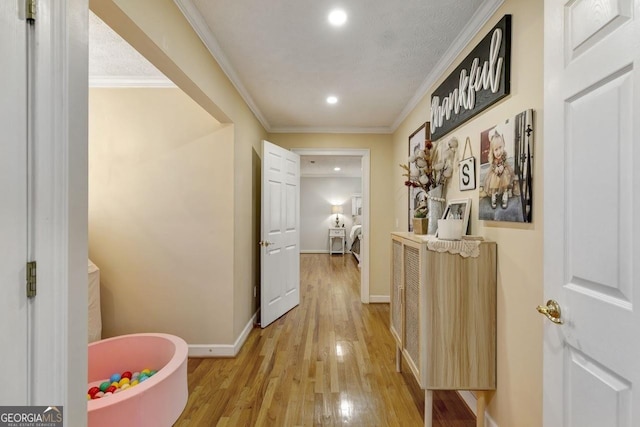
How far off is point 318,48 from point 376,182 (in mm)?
2236

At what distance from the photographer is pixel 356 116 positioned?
133 inches

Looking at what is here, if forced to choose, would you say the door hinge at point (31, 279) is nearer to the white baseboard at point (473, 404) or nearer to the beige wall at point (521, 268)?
the beige wall at point (521, 268)

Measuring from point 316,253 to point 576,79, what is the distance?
8.00 m

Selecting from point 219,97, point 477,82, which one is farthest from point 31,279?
point 477,82

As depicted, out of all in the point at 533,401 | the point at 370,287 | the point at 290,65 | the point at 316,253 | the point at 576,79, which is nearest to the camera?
the point at 576,79

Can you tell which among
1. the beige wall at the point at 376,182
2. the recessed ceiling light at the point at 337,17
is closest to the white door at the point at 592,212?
the recessed ceiling light at the point at 337,17

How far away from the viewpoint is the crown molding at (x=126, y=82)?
2.29 metres

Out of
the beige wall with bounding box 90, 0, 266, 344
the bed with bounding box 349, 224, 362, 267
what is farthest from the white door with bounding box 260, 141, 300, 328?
the bed with bounding box 349, 224, 362, 267

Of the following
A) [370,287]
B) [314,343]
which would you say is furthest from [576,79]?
[370,287]

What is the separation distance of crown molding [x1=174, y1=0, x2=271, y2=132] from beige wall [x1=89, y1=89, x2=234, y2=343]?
0.42 m

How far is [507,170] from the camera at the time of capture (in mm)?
1387

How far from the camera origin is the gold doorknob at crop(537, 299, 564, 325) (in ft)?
2.95

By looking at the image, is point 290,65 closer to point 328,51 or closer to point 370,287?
point 328,51

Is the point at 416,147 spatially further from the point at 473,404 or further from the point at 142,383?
the point at 142,383
